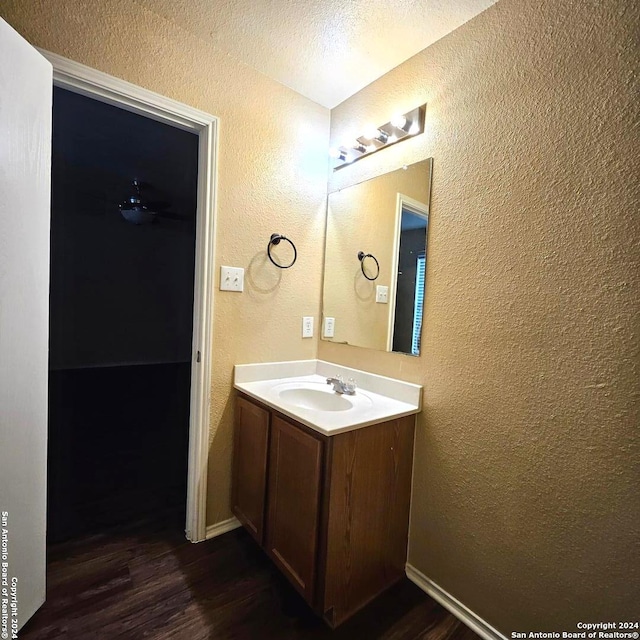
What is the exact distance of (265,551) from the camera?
1532 millimetres

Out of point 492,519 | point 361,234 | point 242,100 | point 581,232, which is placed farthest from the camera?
point 361,234

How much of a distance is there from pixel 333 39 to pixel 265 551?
2.32 meters

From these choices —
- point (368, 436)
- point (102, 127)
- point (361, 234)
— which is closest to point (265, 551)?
point (368, 436)

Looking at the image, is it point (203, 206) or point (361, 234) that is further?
point (361, 234)

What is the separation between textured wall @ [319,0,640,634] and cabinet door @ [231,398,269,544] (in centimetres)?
70

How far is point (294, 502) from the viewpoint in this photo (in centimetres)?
134

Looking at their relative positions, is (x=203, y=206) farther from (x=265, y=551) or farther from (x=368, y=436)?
(x=265, y=551)

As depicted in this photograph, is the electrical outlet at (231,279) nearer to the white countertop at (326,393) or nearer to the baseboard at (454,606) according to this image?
the white countertop at (326,393)

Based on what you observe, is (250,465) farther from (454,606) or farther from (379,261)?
(379,261)

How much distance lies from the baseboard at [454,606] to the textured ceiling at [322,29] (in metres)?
2.32

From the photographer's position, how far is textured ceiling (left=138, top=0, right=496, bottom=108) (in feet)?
4.33

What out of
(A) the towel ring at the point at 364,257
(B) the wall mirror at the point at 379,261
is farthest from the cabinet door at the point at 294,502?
(A) the towel ring at the point at 364,257

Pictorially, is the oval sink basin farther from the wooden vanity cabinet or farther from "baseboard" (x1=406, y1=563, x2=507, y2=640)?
"baseboard" (x1=406, y1=563, x2=507, y2=640)

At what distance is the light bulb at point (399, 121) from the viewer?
Result: 5.10 feet
